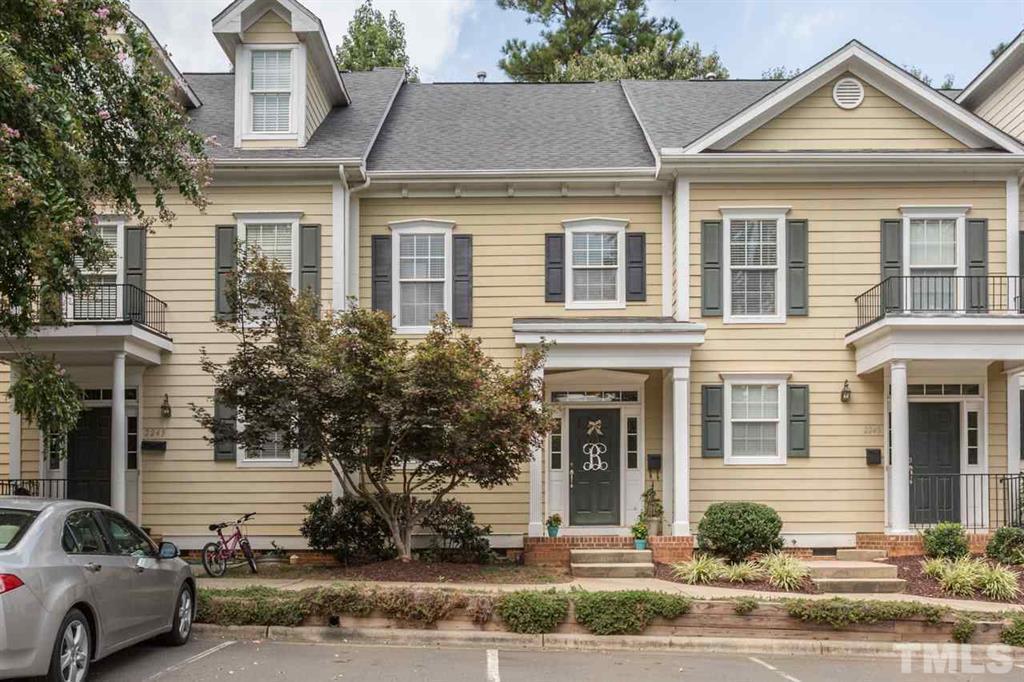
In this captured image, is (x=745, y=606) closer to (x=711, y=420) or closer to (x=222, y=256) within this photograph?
(x=711, y=420)

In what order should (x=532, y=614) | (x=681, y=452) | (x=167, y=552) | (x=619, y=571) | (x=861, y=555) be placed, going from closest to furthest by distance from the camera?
(x=167, y=552), (x=532, y=614), (x=619, y=571), (x=861, y=555), (x=681, y=452)

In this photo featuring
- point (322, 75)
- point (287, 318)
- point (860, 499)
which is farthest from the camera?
point (322, 75)

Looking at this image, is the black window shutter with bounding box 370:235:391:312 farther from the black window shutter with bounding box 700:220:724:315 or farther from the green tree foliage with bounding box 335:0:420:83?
the green tree foliage with bounding box 335:0:420:83

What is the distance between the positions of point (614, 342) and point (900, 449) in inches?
175

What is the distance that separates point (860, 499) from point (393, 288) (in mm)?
8142

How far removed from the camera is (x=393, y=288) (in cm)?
1722

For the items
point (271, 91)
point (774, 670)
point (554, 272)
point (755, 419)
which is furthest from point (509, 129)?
point (774, 670)

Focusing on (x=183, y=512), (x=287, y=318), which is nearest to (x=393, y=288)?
(x=287, y=318)

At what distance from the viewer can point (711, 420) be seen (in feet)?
54.3

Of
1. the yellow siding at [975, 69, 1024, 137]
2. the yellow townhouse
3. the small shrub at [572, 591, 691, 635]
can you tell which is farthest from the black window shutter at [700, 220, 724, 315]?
the small shrub at [572, 591, 691, 635]

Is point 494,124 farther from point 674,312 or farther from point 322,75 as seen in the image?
point 674,312

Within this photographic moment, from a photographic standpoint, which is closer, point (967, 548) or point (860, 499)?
point (967, 548)

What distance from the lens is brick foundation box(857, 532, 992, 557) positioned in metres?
15.3

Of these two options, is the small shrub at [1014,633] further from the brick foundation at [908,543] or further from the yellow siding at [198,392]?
the yellow siding at [198,392]
